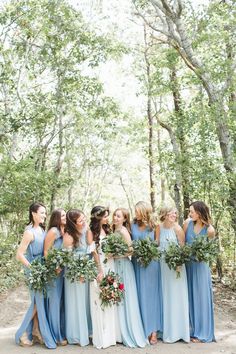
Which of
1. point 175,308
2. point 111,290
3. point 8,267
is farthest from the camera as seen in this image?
point 8,267

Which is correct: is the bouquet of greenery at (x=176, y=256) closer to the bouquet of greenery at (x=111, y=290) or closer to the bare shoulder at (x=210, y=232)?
the bare shoulder at (x=210, y=232)

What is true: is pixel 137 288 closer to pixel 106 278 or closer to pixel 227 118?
pixel 106 278

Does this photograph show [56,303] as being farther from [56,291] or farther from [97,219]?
[97,219]

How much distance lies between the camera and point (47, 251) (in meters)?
6.56

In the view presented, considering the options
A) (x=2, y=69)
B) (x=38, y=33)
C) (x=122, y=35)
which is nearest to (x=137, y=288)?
(x=2, y=69)

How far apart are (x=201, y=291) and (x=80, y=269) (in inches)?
79.3

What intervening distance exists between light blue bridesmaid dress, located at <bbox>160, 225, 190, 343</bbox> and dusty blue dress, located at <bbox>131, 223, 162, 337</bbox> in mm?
103

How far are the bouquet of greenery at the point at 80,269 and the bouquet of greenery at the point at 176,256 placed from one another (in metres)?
1.14

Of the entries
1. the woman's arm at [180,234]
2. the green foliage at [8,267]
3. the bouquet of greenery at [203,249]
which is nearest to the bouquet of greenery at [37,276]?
the woman's arm at [180,234]

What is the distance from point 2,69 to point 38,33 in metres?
2.08

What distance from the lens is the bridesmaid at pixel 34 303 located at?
6488mm

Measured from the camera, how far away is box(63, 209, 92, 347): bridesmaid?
6.52 m

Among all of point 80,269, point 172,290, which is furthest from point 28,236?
point 172,290

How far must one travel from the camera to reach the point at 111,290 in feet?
21.0
